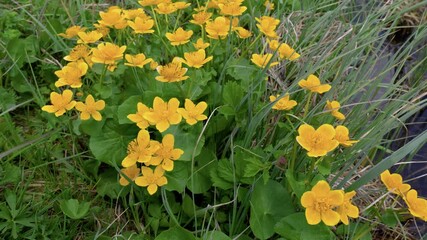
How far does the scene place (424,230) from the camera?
6.64 feet

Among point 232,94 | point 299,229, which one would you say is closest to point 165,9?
point 232,94

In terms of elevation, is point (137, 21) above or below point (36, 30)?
above

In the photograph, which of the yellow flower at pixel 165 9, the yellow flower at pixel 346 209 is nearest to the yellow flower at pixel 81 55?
the yellow flower at pixel 165 9

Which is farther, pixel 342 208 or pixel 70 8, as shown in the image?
pixel 70 8

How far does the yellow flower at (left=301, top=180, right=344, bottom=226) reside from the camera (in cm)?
121

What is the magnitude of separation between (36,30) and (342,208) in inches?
66.1

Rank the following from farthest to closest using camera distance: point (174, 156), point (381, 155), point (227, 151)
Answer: point (381, 155) → point (227, 151) → point (174, 156)

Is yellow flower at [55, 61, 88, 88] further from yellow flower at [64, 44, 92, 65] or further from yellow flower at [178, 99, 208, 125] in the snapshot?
yellow flower at [178, 99, 208, 125]

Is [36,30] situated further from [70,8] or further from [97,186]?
[97,186]

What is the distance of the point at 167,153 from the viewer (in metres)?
1.38

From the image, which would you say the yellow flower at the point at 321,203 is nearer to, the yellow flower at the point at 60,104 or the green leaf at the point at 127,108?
the green leaf at the point at 127,108

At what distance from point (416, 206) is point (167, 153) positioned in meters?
0.71

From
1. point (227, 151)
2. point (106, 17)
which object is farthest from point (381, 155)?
point (106, 17)

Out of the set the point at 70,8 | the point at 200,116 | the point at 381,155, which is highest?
the point at 200,116
